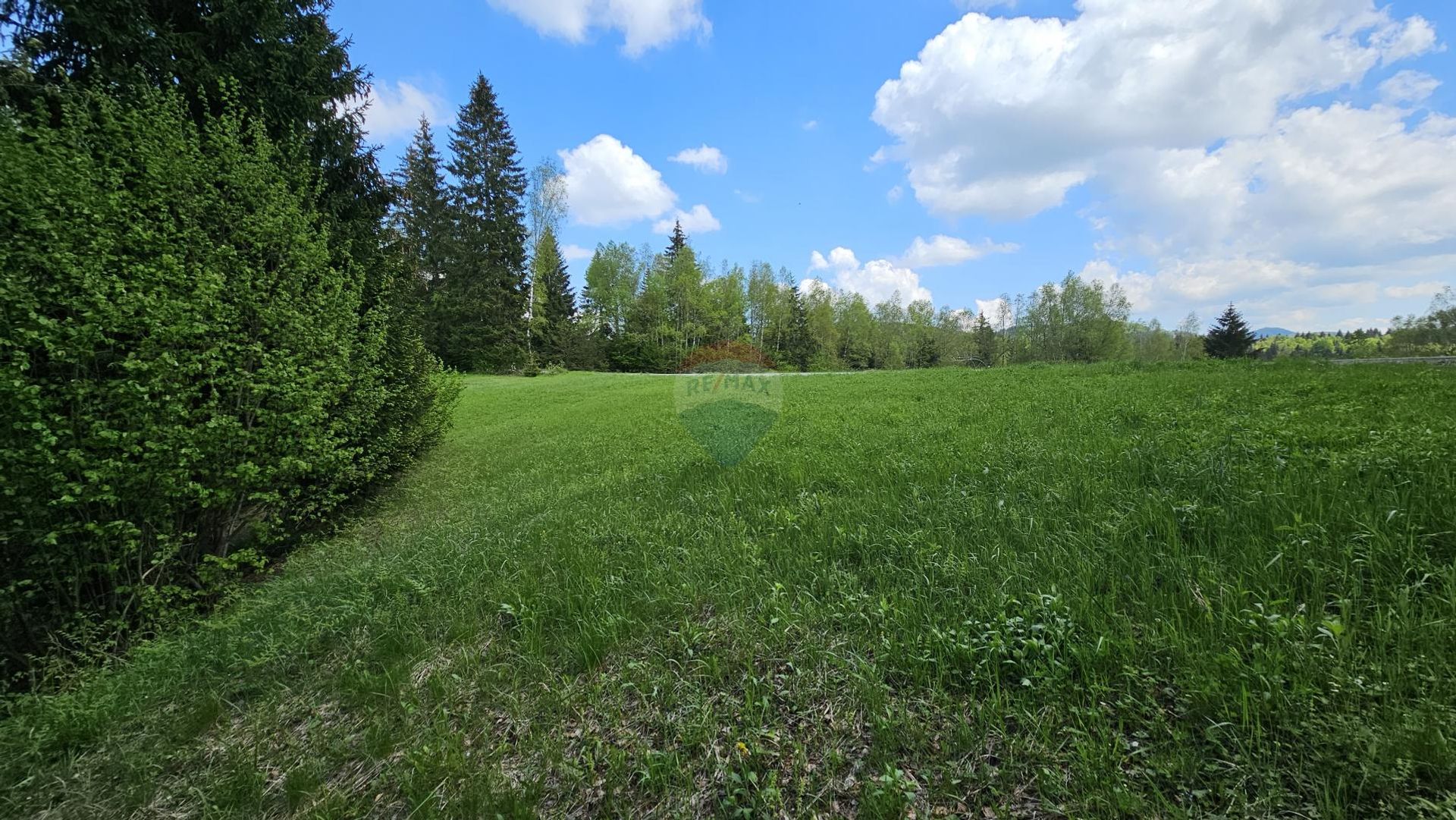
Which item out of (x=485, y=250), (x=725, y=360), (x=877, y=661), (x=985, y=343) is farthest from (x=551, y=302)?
(x=985, y=343)

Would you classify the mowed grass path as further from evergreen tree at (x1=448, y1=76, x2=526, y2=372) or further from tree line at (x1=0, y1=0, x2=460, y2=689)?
evergreen tree at (x1=448, y1=76, x2=526, y2=372)

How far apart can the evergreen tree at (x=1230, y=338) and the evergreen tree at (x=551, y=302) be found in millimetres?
55865

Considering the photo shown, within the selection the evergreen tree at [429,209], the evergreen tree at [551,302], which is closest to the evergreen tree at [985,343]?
the evergreen tree at [551,302]

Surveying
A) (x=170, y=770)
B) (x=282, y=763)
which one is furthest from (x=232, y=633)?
(x=282, y=763)

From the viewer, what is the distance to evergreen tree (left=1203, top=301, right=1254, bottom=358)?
137 ft

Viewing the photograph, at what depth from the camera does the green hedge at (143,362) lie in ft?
12.1

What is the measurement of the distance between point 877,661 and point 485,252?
133 feet

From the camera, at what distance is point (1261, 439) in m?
4.64

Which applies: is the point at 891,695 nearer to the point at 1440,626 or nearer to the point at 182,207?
the point at 1440,626

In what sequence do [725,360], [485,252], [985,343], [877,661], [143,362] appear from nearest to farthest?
[877,661] < [143,362] < [725,360] < [485,252] < [985,343]

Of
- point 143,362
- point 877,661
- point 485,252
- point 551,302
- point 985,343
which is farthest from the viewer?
point 985,343

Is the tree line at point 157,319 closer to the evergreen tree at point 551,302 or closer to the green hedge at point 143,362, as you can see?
the green hedge at point 143,362

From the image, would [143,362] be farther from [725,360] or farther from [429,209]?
[429,209]

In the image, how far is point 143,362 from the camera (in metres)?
4.00
